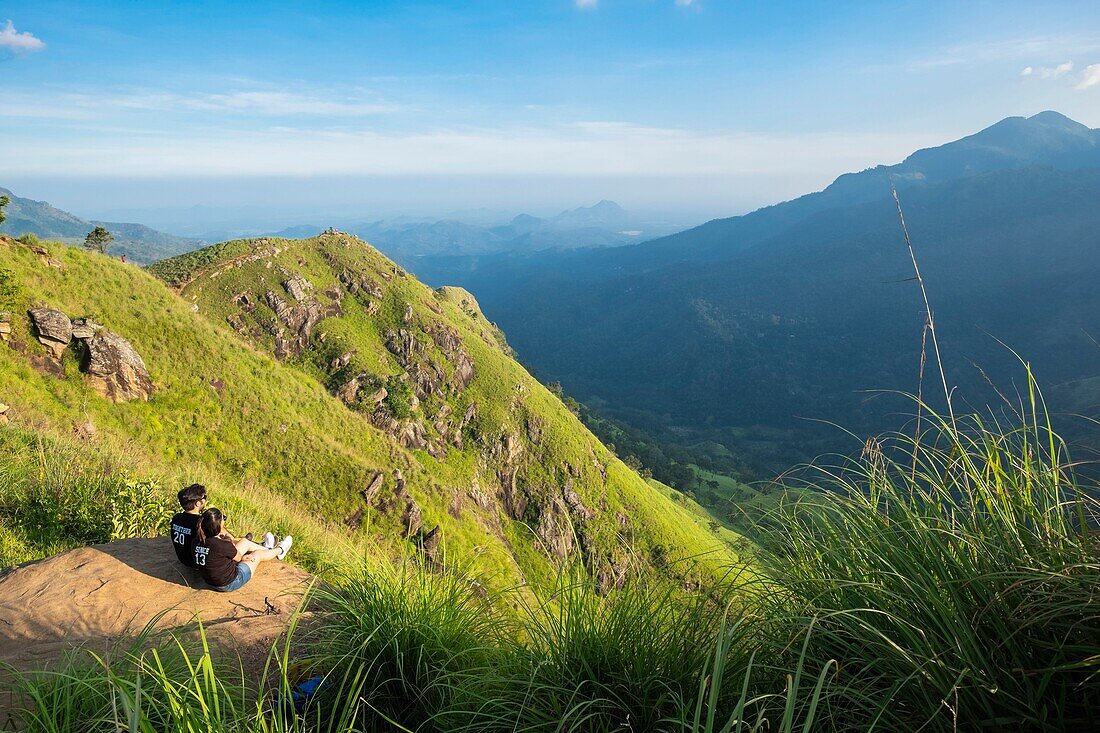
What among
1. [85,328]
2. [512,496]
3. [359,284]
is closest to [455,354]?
[359,284]

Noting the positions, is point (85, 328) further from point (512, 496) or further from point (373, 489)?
point (512, 496)

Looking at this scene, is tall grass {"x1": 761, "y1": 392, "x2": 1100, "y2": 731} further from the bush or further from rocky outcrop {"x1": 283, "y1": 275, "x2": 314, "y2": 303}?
rocky outcrop {"x1": 283, "y1": 275, "x2": 314, "y2": 303}

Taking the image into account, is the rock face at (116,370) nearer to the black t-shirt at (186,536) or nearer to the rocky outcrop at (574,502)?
the black t-shirt at (186,536)

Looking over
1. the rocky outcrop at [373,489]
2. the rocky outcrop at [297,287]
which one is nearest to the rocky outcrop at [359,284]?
the rocky outcrop at [297,287]

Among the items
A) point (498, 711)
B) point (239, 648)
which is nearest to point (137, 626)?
point (239, 648)

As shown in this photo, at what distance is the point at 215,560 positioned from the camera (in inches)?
213

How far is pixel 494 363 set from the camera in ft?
228

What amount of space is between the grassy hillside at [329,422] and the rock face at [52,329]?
33cm

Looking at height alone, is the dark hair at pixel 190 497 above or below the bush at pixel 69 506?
above

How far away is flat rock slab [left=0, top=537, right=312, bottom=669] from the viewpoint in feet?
13.5

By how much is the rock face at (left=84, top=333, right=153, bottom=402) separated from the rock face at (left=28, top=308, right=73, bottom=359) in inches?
30.4

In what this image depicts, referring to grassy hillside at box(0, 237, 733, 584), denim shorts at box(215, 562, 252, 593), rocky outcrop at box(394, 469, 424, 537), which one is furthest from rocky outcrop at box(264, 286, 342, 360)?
denim shorts at box(215, 562, 252, 593)

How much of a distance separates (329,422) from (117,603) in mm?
30307

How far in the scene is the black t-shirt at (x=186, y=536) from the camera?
546cm
